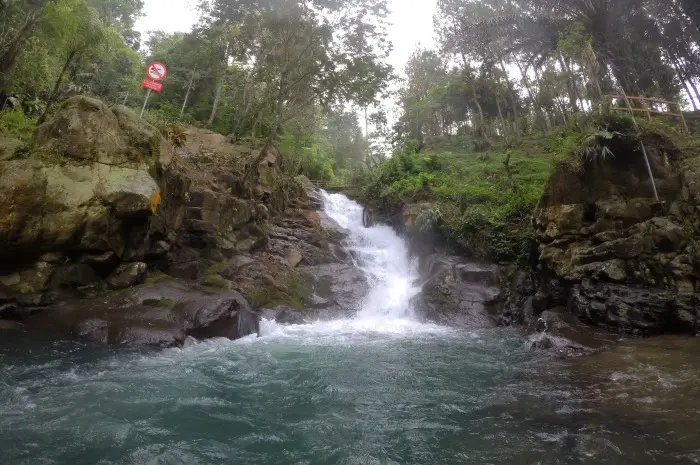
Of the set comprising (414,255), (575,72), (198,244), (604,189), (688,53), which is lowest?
(198,244)

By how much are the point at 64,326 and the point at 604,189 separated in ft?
47.9

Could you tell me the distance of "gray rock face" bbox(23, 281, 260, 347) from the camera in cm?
916

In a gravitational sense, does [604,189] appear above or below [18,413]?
above

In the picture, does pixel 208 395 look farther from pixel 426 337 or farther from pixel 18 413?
pixel 426 337

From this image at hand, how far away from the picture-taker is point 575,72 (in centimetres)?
→ 2359

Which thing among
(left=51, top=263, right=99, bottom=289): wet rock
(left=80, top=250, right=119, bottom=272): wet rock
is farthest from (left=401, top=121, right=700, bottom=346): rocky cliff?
(left=51, top=263, right=99, bottom=289): wet rock

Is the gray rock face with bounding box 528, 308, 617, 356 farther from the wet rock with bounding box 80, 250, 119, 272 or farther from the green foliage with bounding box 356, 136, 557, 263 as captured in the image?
the wet rock with bounding box 80, 250, 119, 272

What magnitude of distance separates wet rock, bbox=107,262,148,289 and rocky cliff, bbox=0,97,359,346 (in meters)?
0.03

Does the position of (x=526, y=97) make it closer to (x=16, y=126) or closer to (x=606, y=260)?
(x=606, y=260)

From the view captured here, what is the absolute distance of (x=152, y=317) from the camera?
32.8 ft

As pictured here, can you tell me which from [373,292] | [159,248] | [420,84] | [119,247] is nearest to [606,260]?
[373,292]

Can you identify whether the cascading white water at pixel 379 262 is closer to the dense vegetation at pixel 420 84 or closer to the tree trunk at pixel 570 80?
the dense vegetation at pixel 420 84

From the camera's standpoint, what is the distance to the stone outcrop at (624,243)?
34.1 ft

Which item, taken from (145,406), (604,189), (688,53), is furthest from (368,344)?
(688,53)
